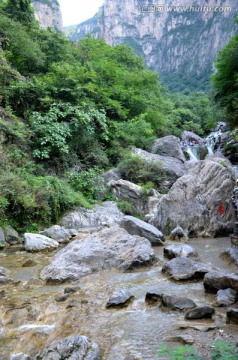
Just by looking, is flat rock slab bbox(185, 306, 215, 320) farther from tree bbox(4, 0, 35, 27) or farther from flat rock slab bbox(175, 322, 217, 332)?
tree bbox(4, 0, 35, 27)

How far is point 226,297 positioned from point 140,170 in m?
10.3

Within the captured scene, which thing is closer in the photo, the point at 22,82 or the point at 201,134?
the point at 22,82

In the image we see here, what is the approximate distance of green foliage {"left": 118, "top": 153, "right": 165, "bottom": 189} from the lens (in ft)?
47.8

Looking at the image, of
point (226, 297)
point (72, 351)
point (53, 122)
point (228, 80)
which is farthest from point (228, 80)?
point (72, 351)

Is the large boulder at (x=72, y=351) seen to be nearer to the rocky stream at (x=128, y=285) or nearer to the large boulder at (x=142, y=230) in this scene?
the rocky stream at (x=128, y=285)

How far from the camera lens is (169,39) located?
4245 inches

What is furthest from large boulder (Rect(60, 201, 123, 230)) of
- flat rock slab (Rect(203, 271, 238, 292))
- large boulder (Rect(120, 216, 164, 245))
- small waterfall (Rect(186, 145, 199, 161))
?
small waterfall (Rect(186, 145, 199, 161))

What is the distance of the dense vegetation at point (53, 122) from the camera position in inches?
424

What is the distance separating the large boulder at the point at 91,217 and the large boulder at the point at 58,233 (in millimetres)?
820

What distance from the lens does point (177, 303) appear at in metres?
4.40

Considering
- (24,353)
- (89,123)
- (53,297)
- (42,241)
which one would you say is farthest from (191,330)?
(89,123)

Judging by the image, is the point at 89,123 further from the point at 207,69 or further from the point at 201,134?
the point at 207,69

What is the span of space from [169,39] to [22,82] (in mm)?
105781

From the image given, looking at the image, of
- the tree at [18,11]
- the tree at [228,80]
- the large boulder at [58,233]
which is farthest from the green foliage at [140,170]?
the tree at [18,11]
